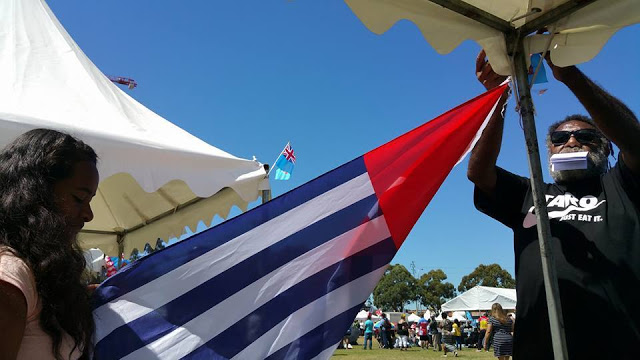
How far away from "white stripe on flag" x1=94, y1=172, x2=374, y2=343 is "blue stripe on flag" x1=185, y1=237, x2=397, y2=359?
227 millimetres

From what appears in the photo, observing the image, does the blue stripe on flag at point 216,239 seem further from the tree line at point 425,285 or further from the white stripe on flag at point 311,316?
the tree line at point 425,285

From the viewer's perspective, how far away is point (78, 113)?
3.31 meters

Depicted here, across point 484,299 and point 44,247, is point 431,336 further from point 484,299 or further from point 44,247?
point 44,247

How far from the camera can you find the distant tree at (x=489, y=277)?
258 ft

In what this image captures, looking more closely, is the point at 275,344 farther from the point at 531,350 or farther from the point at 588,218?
the point at 588,218

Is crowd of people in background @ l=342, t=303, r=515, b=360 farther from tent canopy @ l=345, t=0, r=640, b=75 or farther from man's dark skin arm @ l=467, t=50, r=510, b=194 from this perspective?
tent canopy @ l=345, t=0, r=640, b=75

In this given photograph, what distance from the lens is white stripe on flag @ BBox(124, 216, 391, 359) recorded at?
5.99ft

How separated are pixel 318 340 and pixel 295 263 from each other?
34 cm

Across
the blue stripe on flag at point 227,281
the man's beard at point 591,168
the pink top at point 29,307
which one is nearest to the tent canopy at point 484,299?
the man's beard at point 591,168

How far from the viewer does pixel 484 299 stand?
106 feet

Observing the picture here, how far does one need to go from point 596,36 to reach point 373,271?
132 centimetres

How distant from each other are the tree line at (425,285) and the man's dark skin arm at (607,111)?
7986 cm

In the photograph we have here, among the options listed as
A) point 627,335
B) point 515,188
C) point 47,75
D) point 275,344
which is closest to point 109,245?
point 47,75

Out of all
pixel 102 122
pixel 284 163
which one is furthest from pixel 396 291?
pixel 102 122
